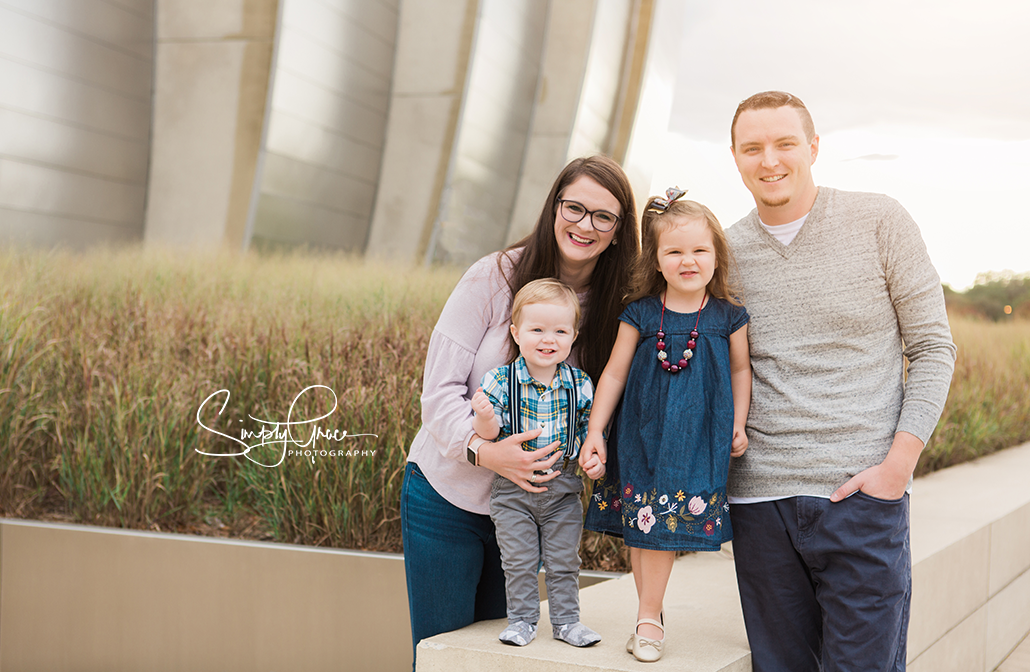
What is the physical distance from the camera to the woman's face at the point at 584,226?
1.80m

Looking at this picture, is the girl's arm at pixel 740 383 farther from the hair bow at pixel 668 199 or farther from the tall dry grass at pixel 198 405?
the tall dry grass at pixel 198 405

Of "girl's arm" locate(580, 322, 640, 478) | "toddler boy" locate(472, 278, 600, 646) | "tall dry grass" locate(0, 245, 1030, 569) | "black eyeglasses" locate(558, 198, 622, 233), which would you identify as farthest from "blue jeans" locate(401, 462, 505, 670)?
"tall dry grass" locate(0, 245, 1030, 569)

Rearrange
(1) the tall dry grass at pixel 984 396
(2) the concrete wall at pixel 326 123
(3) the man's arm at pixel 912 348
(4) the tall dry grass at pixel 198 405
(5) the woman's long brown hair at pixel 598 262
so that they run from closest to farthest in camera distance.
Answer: (3) the man's arm at pixel 912 348, (5) the woman's long brown hair at pixel 598 262, (4) the tall dry grass at pixel 198 405, (1) the tall dry grass at pixel 984 396, (2) the concrete wall at pixel 326 123

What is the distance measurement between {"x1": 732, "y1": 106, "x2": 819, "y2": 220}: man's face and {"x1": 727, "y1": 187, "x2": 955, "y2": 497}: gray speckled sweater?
93 mm

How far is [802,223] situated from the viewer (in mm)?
1752

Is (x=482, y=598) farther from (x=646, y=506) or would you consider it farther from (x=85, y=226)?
(x=85, y=226)

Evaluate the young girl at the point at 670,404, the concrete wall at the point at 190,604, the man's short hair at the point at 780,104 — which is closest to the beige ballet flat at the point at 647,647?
the young girl at the point at 670,404

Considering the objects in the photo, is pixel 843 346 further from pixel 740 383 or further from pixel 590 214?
pixel 590 214

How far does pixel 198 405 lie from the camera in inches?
156

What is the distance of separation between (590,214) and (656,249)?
18 cm

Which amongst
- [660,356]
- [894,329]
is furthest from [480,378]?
[894,329]

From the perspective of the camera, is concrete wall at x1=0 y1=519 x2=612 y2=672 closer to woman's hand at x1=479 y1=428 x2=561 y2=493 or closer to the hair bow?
woman's hand at x1=479 y1=428 x2=561 y2=493

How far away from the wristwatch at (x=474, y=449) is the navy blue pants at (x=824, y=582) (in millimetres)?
635

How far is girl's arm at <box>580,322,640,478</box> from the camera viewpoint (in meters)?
1.75
